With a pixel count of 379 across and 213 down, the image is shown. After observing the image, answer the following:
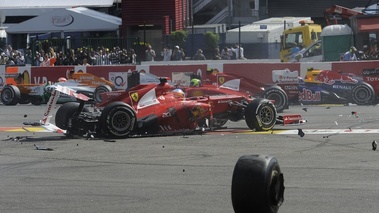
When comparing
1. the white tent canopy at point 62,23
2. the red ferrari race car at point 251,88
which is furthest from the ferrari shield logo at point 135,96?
Result: the white tent canopy at point 62,23

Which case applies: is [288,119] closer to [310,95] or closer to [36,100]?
[310,95]

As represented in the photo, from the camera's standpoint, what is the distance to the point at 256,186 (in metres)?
6.84

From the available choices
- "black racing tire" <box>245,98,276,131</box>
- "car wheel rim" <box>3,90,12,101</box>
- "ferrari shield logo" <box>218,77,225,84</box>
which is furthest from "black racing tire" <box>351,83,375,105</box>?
"car wheel rim" <box>3,90,12,101</box>

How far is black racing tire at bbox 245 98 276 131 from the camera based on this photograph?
15.9 m

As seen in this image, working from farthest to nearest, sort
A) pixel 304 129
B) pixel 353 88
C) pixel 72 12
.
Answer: pixel 72 12 < pixel 353 88 < pixel 304 129

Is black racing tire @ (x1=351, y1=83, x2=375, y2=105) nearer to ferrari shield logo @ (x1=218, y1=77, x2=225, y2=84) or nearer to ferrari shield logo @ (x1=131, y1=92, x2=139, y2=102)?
ferrari shield logo @ (x1=218, y1=77, x2=225, y2=84)

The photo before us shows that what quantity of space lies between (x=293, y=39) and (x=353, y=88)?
12304mm

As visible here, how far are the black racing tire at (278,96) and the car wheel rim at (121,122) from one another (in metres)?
6.03

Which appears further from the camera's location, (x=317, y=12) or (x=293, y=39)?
(x=317, y=12)

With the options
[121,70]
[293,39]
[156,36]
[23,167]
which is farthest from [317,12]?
[23,167]

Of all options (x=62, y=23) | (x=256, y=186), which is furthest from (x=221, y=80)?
(x=62, y=23)

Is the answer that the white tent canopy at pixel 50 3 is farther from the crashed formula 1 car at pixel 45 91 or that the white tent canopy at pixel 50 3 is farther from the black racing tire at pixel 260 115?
the black racing tire at pixel 260 115

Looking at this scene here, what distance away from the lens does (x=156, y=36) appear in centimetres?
4294

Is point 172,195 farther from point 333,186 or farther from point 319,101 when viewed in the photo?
point 319,101
